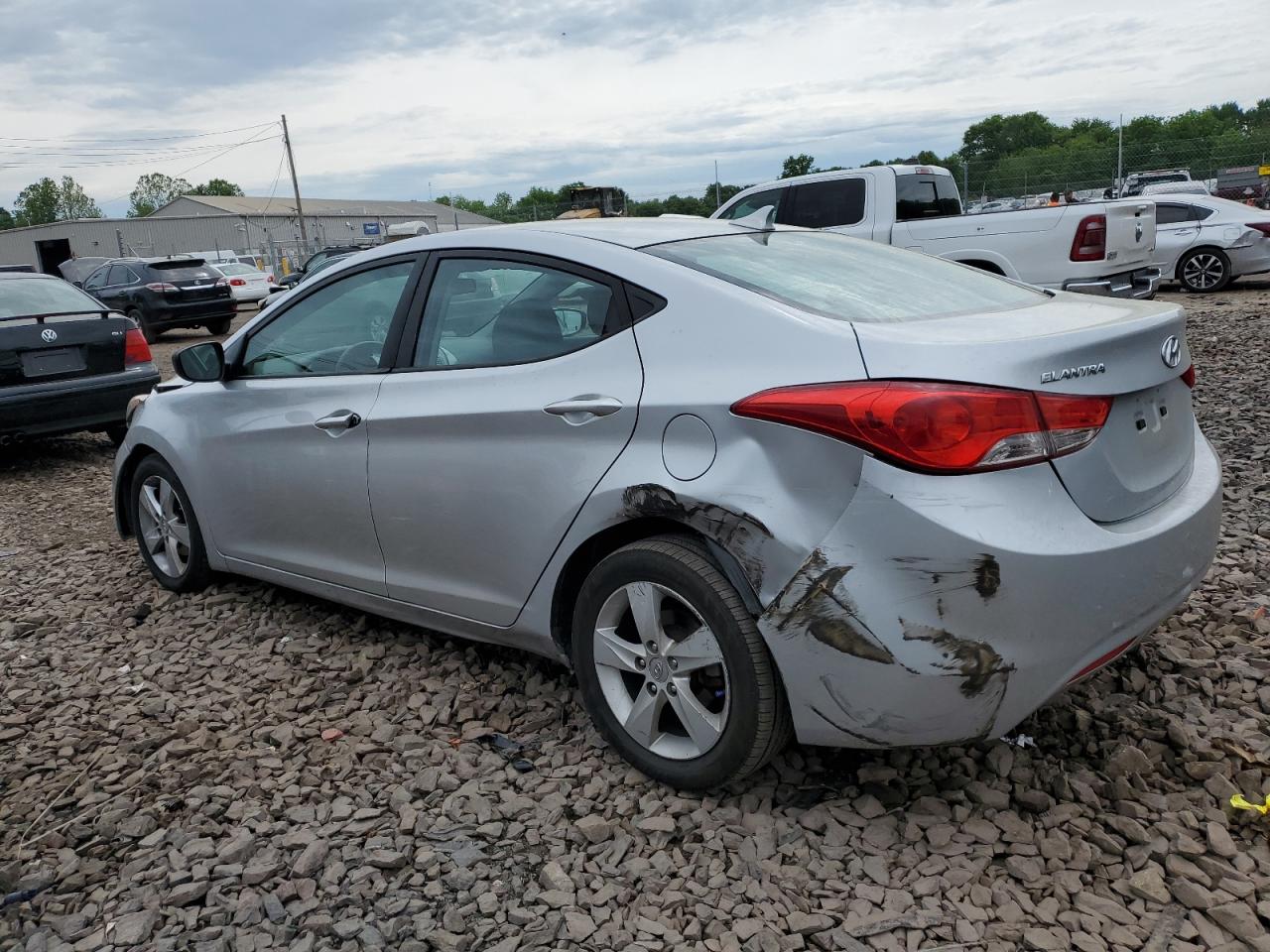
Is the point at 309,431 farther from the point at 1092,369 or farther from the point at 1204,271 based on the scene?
the point at 1204,271

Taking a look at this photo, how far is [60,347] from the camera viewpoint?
298 inches

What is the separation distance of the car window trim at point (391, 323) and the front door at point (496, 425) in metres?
0.10

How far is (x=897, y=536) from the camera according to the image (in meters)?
2.27

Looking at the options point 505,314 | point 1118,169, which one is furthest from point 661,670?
point 1118,169

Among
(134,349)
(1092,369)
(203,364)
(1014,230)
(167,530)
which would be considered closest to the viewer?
(1092,369)

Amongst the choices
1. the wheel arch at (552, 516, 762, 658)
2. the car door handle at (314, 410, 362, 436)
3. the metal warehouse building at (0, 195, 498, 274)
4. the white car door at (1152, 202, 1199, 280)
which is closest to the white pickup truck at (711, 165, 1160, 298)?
the white car door at (1152, 202, 1199, 280)

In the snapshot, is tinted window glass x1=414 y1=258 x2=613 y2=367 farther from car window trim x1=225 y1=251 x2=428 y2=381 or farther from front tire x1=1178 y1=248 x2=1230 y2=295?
front tire x1=1178 y1=248 x2=1230 y2=295

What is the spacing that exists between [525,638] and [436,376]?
0.87 metres

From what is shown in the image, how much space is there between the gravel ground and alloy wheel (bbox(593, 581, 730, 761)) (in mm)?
194

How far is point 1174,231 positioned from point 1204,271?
2.26 ft

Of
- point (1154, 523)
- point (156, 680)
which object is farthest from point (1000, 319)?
point (156, 680)

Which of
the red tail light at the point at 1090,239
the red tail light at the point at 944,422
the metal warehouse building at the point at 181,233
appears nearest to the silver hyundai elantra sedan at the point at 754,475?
the red tail light at the point at 944,422

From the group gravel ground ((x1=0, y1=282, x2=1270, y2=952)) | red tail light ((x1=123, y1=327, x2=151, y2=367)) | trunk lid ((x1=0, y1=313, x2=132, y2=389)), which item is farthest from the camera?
red tail light ((x1=123, y1=327, x2=151, y2=367))

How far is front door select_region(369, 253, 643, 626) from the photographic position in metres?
2.84
